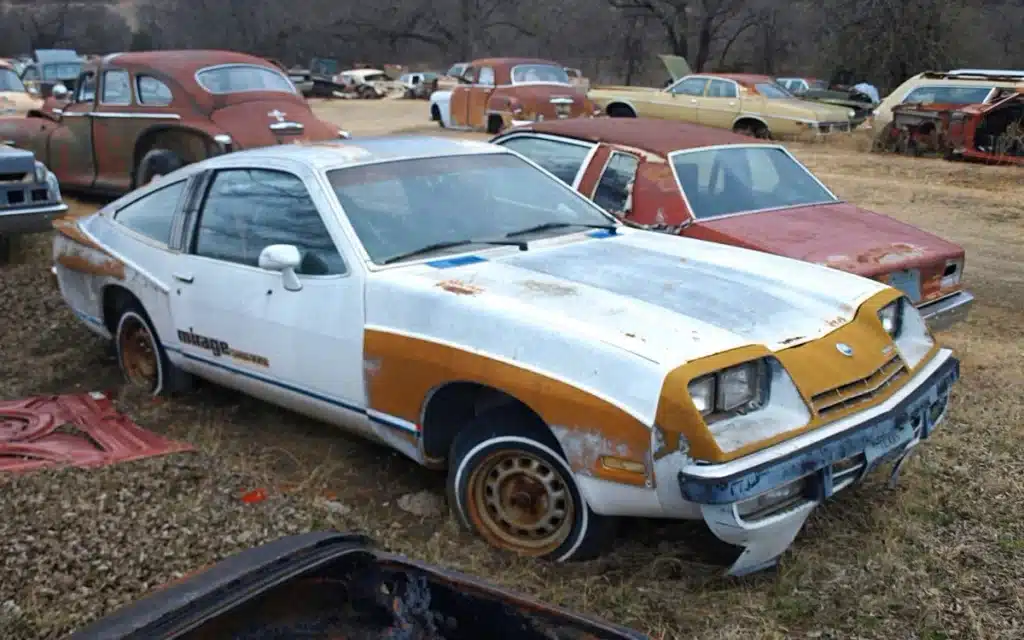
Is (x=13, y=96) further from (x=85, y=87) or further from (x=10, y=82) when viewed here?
(x=85, y=87)

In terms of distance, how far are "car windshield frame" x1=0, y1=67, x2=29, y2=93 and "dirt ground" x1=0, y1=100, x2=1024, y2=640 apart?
8055mm

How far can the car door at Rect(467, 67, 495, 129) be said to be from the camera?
60.0 feet

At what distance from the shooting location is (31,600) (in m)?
3.06

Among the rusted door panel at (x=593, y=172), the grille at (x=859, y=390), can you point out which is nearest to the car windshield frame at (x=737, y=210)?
the rusted door panel at (x=593, y=172)

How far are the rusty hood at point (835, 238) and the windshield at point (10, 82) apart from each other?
32.2 ft

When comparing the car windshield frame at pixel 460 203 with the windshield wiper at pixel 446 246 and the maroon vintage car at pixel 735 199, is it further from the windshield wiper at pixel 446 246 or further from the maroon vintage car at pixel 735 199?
the maroon vintage car at pixel 735 199

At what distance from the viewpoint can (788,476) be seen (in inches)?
125

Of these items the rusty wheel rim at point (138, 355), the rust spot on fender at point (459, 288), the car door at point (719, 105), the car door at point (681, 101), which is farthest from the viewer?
the car door at point (681, 101)

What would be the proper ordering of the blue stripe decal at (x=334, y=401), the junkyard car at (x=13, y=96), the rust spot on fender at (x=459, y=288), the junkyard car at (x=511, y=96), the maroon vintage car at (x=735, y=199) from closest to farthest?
the rust spot on fender at (x=459, y=288)
the blue stripe decal at (x=334, y=401)
the maroon vintage car at (x=735, y=199)
the junkyard car at (x=13, y=96)
the junkyard car at (x=511, y=96)

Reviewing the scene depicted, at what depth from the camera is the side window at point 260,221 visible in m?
4.29

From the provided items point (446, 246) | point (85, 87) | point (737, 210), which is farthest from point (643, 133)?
point (85, 87)

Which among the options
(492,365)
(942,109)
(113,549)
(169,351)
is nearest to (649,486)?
(492,365)

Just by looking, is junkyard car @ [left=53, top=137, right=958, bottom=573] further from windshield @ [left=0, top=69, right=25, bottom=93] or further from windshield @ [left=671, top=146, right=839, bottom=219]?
windshield @ [left=0, top=69, right=25, bottom=93]

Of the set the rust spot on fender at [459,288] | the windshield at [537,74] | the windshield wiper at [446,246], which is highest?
the windshield at [537,74]
